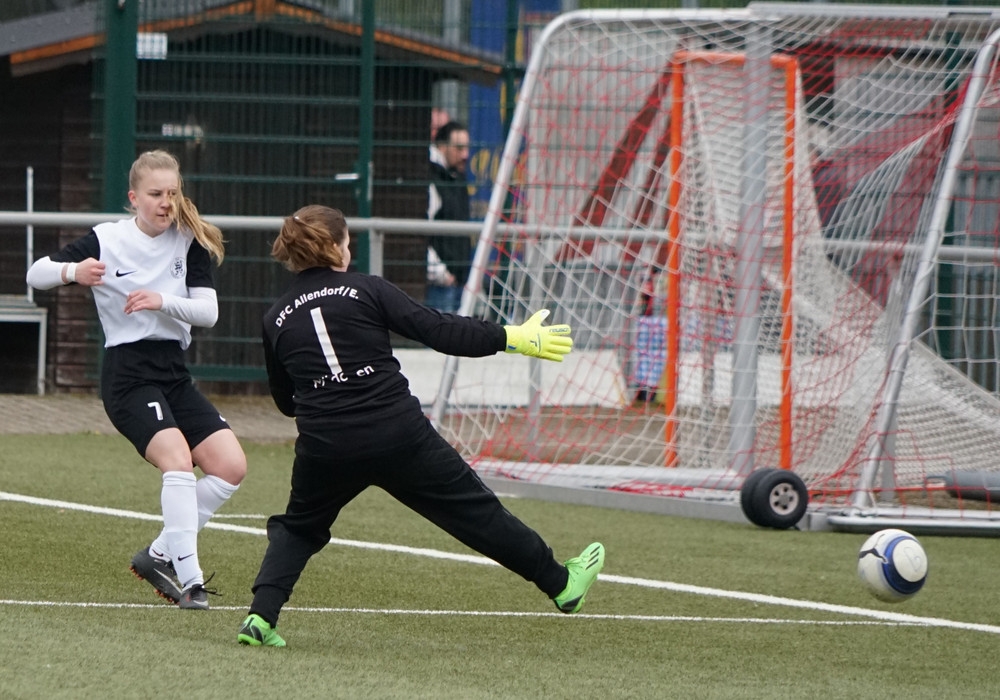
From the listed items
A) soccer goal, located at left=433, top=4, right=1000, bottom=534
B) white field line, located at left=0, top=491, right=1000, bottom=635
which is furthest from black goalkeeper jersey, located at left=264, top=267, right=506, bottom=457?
soccer goal, located at left=433, top=4, right=1000, bottom=534

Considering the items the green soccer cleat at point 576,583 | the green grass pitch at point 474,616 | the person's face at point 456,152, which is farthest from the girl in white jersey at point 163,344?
the person's face at point 456,152

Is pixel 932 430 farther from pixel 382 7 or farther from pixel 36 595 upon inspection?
pixel 382 7

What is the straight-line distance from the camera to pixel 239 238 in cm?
1312

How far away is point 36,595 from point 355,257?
6.52m

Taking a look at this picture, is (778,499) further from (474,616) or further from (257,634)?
(257,634)

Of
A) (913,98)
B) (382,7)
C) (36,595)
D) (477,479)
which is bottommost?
(36,595)

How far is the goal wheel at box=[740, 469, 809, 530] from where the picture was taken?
27.7ft

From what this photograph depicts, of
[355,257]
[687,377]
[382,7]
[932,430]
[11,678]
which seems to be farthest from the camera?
[382,7]

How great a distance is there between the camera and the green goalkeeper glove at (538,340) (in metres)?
5.42

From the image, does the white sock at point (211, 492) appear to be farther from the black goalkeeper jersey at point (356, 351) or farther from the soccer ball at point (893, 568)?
the soccer ball at point (893, 568)

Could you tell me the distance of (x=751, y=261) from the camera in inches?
377

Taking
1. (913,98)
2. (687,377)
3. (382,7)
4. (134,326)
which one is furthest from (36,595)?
(382,7)

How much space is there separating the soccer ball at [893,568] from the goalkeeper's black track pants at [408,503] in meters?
1.25

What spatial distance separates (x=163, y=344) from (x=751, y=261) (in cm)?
433
